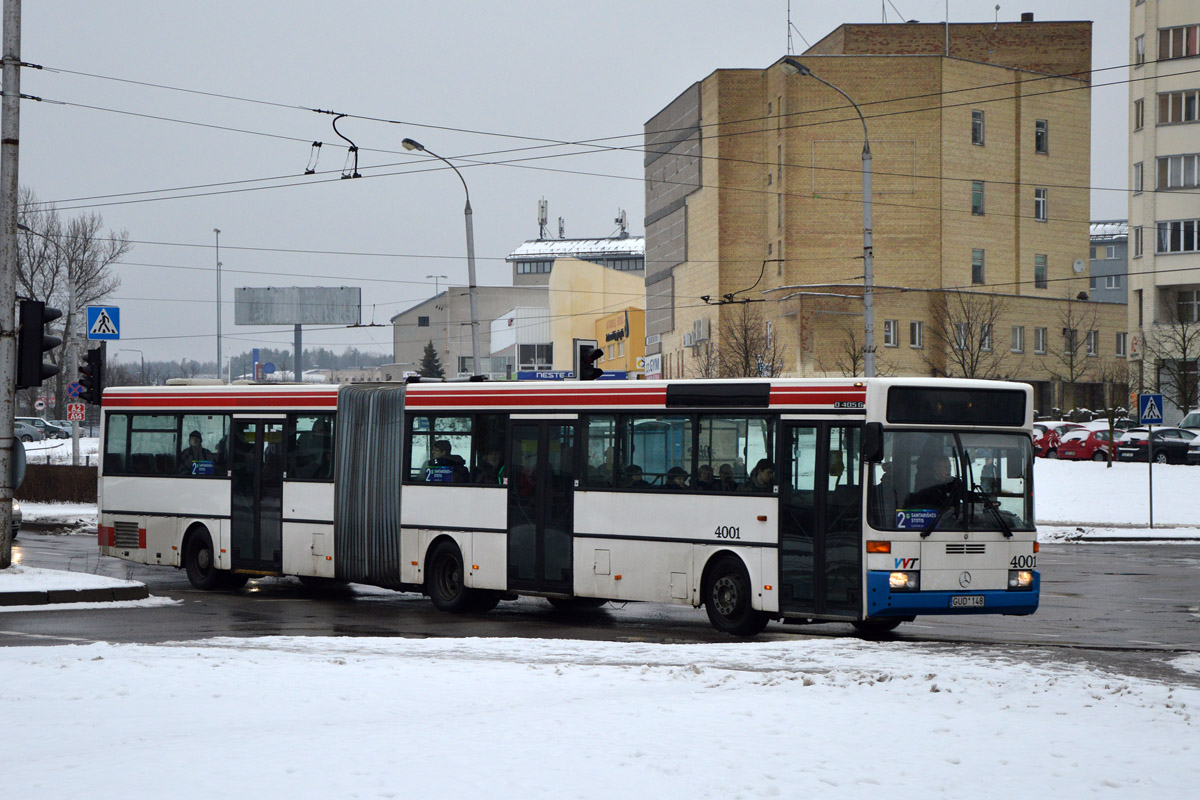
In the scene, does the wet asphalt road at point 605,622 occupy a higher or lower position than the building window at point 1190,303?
lower

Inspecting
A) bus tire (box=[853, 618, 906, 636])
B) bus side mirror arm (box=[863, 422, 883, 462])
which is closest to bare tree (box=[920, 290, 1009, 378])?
bus tire (box=[853, 618, 906, 636])

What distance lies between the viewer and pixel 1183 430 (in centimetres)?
4897

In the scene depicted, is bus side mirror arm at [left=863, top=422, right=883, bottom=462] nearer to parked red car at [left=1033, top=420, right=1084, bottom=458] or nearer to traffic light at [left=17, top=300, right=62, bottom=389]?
traffic light at [left=17, top=300, right=62, bottom=389]

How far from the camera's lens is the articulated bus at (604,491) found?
13.6m

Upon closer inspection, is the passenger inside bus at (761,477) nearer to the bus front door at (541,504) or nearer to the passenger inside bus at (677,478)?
the passenger inside bus at (677,478)


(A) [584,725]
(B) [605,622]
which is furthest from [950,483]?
(A) [584,725]

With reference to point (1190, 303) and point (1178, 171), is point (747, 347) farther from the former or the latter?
point (1178, 171)

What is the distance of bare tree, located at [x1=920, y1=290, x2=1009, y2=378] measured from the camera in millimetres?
73500

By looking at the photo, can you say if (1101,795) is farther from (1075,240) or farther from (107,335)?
(1075,240)

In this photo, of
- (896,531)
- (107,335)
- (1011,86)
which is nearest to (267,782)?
(896,531)

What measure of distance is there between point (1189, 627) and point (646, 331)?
8536 centimetres

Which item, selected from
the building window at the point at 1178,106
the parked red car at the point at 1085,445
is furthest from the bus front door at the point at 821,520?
the building window at the point at 1178,106

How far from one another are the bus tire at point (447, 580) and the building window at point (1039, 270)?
226 feet

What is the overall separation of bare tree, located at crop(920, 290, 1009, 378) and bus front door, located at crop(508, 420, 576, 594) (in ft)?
194
